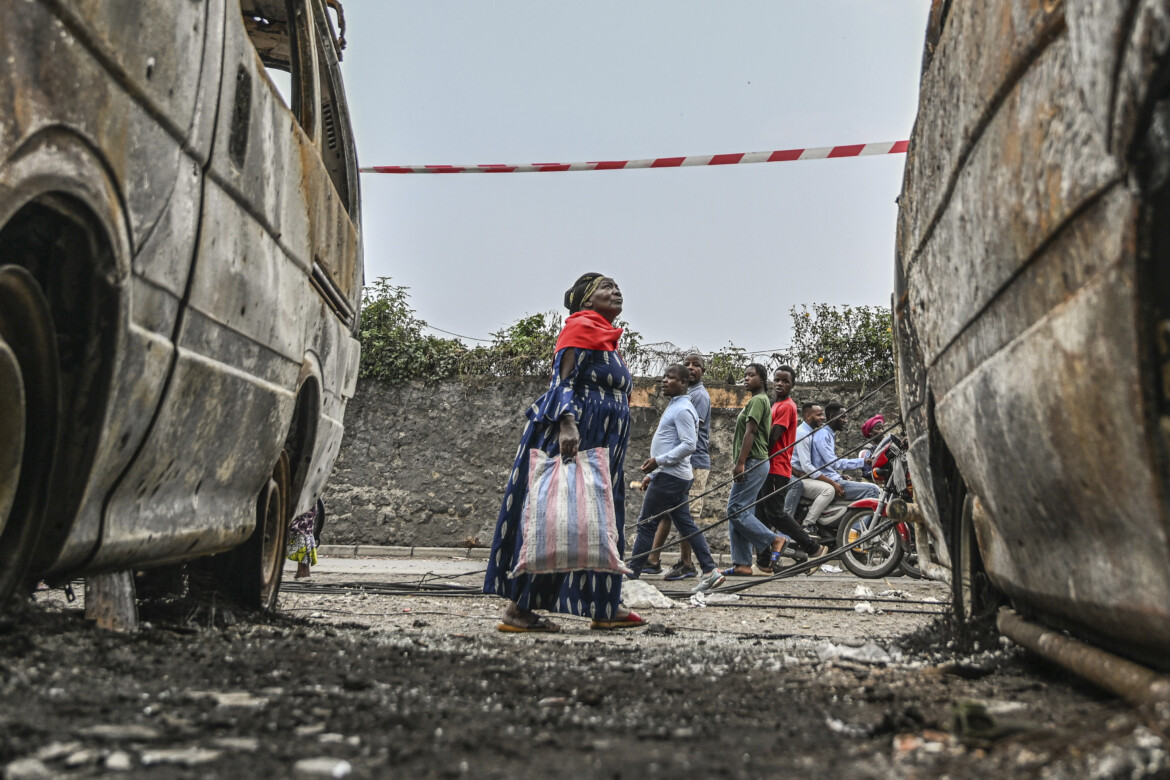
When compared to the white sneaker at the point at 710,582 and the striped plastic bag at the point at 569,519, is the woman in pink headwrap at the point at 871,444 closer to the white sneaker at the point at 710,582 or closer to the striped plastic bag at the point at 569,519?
the white sneaker at the point at 710,582

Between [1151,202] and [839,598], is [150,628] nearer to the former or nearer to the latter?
[1151,202]

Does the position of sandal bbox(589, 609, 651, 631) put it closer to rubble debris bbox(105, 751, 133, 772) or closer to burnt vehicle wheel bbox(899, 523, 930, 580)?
rubble debris bbox(105, 751, 133, 772)

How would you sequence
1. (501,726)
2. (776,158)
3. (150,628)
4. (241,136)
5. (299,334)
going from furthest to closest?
(776,158) < (299,334) < (150,628) < (241,136) < (501,726)

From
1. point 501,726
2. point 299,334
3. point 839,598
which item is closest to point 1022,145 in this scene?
point 501,726

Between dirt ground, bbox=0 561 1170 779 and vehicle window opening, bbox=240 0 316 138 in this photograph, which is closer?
dirt ground, bbox=0 561 1170 779

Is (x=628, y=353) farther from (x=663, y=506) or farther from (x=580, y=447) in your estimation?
(x=580, y=447)

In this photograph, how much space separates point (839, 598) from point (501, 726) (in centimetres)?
509

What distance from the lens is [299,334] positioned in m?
3.59

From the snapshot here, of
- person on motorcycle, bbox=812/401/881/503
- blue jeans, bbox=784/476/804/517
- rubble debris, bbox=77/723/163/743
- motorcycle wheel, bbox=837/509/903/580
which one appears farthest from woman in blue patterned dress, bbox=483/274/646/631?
blue jeans, bbox=784/476/804/517

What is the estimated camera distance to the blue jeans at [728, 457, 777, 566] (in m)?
8.24

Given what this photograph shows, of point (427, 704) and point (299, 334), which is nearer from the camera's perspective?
point (427, 704)

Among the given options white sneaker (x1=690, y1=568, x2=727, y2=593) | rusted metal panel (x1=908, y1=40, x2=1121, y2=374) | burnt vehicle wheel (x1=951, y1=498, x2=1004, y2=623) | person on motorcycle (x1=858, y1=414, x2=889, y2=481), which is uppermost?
person on motorcycle (x1=858, y1=414, x2=889, y2=481)

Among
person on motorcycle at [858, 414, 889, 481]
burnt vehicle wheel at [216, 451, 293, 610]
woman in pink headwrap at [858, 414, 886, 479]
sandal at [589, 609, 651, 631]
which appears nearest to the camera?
burnt vehicle wheel at [216, 451, 293, 610]

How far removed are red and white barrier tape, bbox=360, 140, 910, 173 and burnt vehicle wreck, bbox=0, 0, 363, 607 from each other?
13.6 feet
